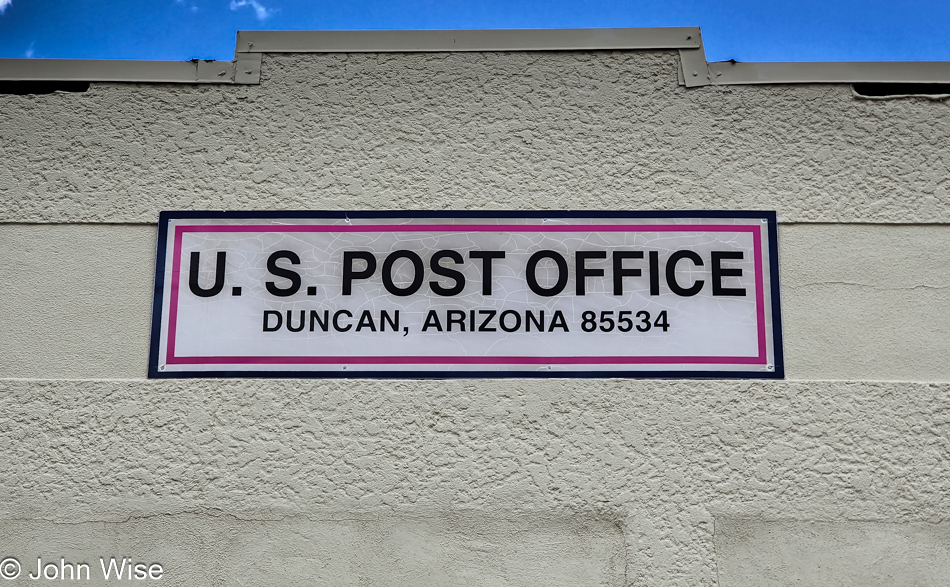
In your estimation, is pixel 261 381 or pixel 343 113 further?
pixel 343 113

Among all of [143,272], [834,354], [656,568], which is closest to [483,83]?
[143,272]

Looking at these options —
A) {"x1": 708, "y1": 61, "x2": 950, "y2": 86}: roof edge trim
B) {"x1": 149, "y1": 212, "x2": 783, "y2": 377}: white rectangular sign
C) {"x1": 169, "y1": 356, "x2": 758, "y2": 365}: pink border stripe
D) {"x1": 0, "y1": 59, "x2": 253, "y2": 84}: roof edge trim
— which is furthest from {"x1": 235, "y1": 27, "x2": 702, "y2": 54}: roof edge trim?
{"x1": 169, "y1": 356, "x2": 758, "y2": 365}: pink border stripe

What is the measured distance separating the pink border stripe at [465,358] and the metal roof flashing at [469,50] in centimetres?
60

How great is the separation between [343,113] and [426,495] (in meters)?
1.53

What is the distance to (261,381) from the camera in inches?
99.8

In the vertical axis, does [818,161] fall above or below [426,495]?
above

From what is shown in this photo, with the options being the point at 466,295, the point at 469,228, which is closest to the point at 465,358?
the point at 466,295

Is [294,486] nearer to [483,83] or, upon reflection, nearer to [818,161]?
[483,83]

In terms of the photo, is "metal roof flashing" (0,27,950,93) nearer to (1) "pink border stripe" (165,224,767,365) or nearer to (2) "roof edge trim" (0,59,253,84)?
(2) "roof edge trim" (0,59,253,84)

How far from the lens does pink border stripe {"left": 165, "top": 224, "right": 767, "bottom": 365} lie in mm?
2551

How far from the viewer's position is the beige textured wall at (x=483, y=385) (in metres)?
2.42

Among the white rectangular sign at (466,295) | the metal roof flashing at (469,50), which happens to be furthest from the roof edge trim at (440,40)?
the white rectangular sign at (466,295)

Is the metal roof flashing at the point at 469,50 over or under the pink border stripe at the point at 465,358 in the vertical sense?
over

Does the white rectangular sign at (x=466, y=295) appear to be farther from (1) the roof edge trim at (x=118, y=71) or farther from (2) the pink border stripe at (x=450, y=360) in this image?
(1) the roof edge trim at (x=118, y=71)
